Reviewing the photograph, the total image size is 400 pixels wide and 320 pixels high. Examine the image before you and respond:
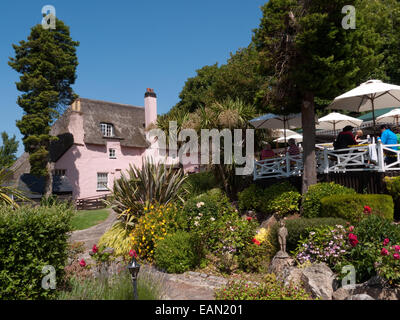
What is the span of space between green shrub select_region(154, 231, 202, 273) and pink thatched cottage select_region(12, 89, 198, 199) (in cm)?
1574

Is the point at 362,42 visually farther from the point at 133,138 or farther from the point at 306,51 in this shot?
the point at 133,138

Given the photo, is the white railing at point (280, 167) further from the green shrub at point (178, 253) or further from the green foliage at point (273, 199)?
the green shrub at point (178, 253)

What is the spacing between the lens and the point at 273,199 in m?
9.76

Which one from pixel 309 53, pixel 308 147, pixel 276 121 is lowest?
pixel 308 147

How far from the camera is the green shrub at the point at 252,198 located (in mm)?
10562

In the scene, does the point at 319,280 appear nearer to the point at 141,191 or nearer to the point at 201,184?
the point at 141,191

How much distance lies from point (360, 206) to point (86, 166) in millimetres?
22247

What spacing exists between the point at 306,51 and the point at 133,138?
2189 centimetres

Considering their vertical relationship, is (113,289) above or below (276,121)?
below

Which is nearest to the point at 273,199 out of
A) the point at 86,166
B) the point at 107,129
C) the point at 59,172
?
the point at 86,166

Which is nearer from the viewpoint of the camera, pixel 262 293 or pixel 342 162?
A: pixel 262 293

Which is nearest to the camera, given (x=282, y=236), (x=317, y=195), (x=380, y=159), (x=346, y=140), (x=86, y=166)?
(x=282, y=236)

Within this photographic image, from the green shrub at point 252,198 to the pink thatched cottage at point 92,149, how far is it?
12.6m

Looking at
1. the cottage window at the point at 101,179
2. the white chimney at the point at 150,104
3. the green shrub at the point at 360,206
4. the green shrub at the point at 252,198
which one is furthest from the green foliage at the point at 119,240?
the white chimney at the point at 150,104
